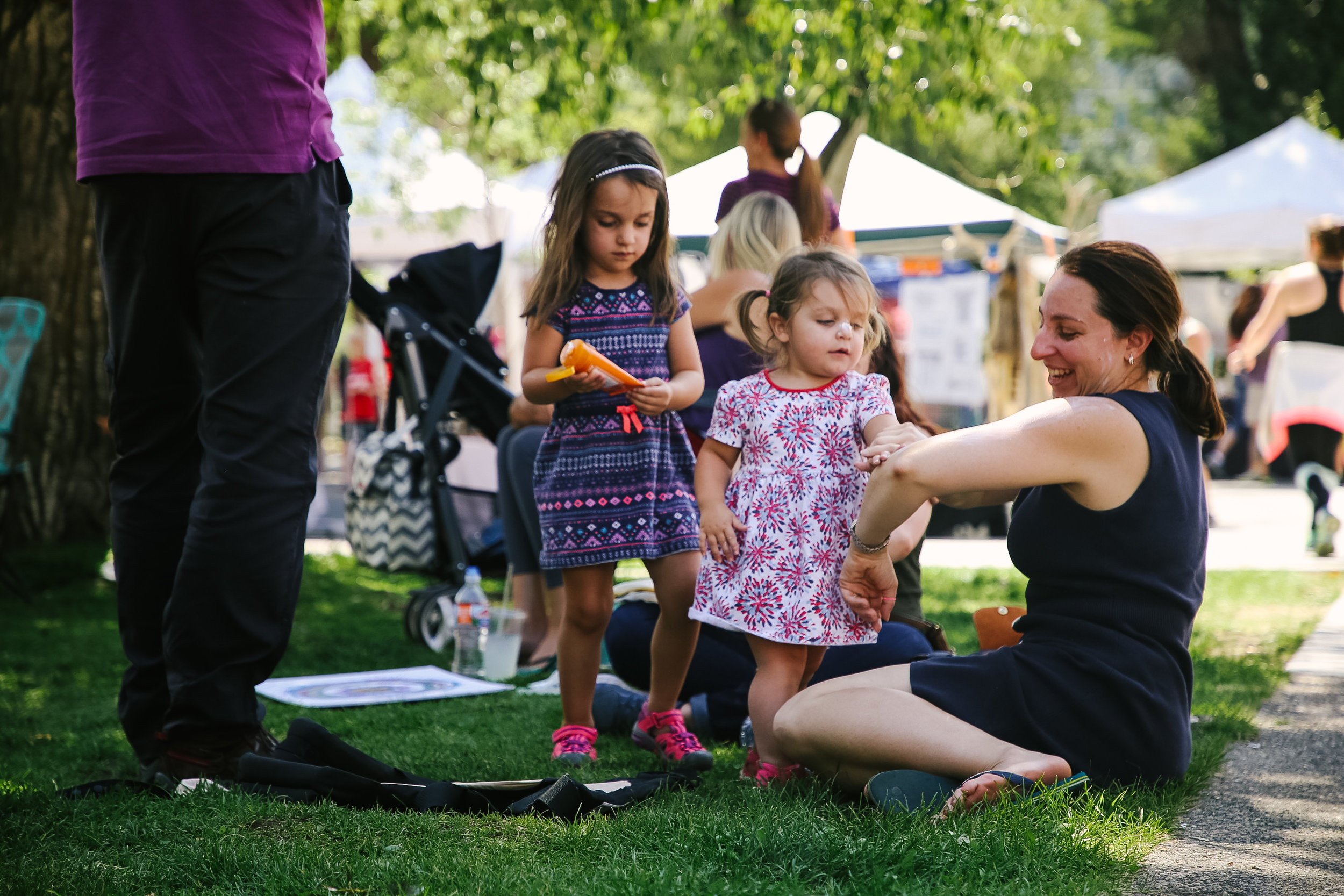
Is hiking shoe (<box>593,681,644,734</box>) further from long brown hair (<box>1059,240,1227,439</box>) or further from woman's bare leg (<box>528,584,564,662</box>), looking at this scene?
long brown hair (<box>1059,240,1227,439</box>)

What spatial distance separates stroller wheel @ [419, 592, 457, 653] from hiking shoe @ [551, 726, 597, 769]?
1.93 metres

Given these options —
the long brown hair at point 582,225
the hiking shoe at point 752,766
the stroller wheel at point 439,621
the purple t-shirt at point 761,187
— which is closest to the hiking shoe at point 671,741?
the hiking shoe at point 752,766

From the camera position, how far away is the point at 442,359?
19.0ft

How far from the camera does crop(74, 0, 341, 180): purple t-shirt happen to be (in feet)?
8.68

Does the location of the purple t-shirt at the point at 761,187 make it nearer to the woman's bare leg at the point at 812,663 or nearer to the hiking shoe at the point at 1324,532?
the woman's bare leg at the point at 812,663

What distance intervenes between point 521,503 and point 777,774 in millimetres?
2365

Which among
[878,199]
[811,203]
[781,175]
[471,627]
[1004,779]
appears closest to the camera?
[1004,779]

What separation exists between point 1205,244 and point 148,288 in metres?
13.1

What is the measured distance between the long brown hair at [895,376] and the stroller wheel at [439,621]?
233 centimetres

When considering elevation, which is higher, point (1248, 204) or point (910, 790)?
point (1248, 204)

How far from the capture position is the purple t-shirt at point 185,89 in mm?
2645

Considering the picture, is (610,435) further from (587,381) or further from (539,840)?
(539,840)

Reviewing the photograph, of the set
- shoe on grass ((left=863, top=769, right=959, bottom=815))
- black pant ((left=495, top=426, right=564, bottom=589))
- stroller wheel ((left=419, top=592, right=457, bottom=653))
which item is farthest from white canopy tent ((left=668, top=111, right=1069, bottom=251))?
shoe on grass ((left=863, top=769, right=959, bottom=815))

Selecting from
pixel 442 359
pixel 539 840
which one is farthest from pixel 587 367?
pixel 442 359
